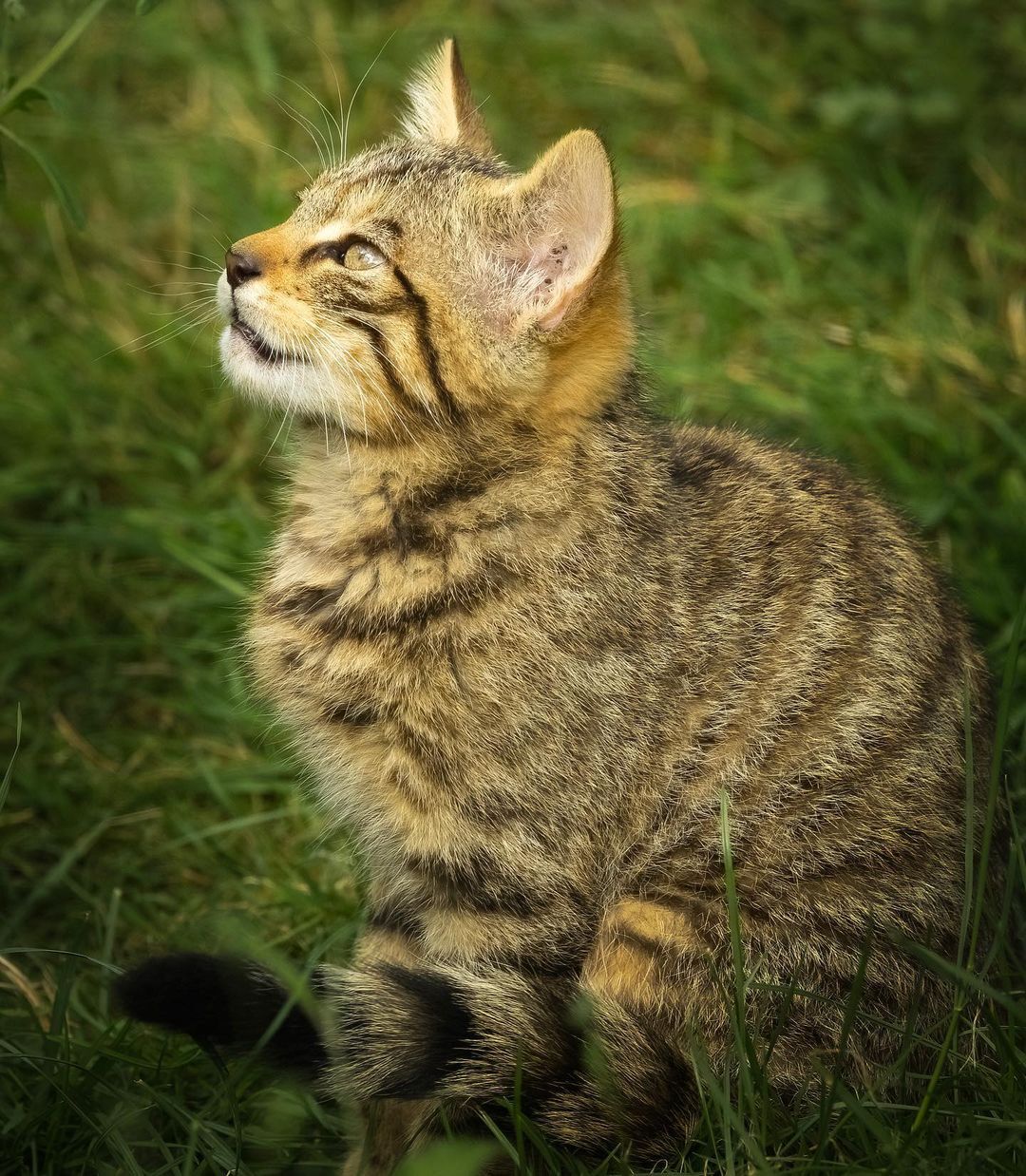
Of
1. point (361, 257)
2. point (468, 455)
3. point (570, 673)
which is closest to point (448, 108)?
point (361, 257)

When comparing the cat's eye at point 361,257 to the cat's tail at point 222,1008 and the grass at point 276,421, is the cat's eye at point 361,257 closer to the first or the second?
the grass at point 276,421

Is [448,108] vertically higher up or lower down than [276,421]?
higher up

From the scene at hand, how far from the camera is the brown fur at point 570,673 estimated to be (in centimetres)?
293

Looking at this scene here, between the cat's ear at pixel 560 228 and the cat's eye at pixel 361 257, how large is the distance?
295 millimetres

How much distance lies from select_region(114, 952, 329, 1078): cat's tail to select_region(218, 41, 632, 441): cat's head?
1.18 m

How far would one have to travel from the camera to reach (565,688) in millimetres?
3045

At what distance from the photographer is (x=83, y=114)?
6.04 meters

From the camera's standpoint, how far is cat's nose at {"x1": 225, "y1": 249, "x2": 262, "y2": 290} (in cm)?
314

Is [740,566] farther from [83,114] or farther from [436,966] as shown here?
[83,114]

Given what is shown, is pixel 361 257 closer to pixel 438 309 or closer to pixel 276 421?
pixel 438 309

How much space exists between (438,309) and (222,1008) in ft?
4.99

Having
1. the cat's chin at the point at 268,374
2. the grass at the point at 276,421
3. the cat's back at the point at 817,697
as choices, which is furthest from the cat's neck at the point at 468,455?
the grass at the point at 276,421

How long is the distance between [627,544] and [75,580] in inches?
86.8

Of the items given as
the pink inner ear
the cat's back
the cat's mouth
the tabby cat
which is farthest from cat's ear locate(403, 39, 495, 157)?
the cat's back
